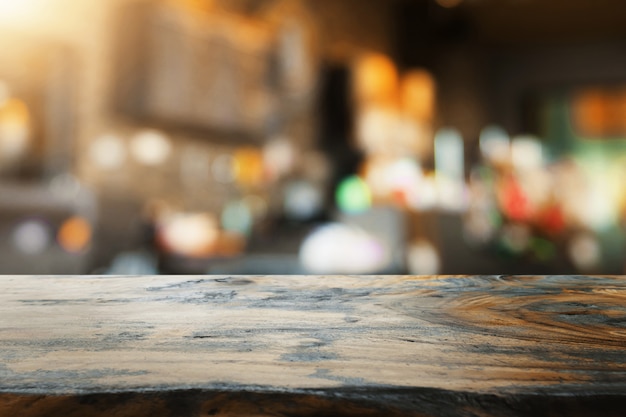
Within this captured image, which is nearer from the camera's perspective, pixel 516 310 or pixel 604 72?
pixel 516 310

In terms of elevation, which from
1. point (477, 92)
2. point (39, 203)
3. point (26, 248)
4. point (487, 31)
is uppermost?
point (487, 31)

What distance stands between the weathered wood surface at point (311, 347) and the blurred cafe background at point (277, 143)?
1.98m

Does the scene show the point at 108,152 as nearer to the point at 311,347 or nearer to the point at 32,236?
the point at 32,236

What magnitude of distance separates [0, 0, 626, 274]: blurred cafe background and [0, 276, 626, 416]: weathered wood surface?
1.98 metres

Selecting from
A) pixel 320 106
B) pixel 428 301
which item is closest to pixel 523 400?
pixel 428 301

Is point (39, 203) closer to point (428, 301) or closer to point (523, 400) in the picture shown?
point (428, 301)

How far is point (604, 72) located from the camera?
345 inches

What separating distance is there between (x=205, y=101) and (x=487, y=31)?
18.9 ft

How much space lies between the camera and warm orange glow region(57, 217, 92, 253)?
3158 mm

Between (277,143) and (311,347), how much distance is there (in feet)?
16.5

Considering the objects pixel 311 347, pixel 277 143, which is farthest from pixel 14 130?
pixel 311 347

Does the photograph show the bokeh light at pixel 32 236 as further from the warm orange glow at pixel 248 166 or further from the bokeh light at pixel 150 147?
the warm orange glow at pixel 248 166

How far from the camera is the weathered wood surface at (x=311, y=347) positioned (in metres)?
0.34

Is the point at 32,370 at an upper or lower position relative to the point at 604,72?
lower
